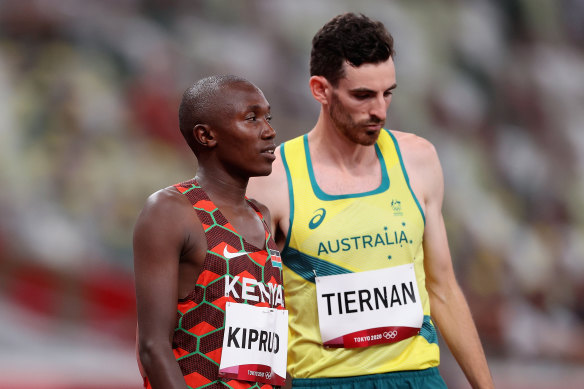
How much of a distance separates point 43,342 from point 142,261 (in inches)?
177

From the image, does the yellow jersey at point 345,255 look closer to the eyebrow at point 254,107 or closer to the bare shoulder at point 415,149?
the bare shoulder at point 415,149

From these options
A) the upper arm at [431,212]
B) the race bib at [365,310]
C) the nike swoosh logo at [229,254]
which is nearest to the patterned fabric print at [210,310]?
the nike swoosh logo at [229,254]

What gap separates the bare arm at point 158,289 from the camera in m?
1.77

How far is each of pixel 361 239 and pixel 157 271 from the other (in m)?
0.92

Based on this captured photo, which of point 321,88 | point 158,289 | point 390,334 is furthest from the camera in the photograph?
point 321,88

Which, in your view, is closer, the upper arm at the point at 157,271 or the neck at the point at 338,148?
the upper arm at the point at 157,271

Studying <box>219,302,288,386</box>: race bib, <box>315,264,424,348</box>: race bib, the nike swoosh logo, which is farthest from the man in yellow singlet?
the nike swoosh logo

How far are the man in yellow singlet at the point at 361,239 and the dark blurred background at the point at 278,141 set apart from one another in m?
3.33

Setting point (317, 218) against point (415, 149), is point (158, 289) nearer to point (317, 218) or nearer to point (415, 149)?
point (317, 218)

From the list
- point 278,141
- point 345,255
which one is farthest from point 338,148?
point 278,141

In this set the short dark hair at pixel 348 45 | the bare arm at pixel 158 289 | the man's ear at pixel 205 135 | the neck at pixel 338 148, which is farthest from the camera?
the neck at pixel 338 148

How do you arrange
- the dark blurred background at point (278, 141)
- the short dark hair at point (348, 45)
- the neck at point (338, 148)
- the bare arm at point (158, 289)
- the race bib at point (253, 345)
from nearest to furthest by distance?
the bare arm at point (158, 289) → the race bib at point (253, 345) → the short dark hair at point (348, 45) → the neck at point (338, 148) → the dark blurred background at point (278, 141)

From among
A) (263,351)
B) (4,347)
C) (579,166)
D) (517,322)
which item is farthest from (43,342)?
(579,166)

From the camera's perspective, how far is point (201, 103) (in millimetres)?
2059
